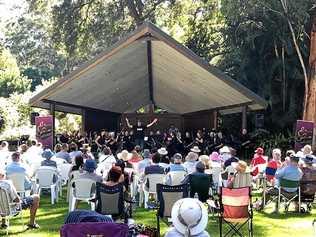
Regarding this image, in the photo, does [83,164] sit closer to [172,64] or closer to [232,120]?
[172,64]

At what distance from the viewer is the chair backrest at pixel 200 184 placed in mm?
8969

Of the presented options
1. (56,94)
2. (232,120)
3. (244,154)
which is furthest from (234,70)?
(56,94)

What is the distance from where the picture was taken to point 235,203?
7539 millimetres

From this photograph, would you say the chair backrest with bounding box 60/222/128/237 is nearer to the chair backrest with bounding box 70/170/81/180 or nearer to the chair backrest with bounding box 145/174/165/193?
the chair backrest with bounding box 70/170/81/180

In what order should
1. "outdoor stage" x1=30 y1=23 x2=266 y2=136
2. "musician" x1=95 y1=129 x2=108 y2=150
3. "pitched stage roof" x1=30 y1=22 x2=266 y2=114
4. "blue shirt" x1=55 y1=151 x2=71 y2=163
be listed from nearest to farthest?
1. "blue shirt" x1=55 y1=151 x2=71 y2=163
2. "pitched stage roof" x1=30 y1=22 x2=266 y2=114
3. "outdoor stage" x1=30 y1=23 x2=266 y2=136
4. "musician" x1=95 y1=129 x2=108 y2=150

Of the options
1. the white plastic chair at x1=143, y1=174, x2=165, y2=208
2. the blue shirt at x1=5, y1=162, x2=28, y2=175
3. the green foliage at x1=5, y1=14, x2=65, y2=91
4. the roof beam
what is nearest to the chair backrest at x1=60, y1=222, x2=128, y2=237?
the blue shirt at x1=5, y1=162, x2=28, y2=175

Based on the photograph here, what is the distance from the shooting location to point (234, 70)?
23641 millimetres

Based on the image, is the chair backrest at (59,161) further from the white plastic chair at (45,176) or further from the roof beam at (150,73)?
the roof beam at (150,73)

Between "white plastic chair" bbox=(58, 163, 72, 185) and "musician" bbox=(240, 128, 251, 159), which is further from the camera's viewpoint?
"musician" bbox=(240, 128, 251, 159)

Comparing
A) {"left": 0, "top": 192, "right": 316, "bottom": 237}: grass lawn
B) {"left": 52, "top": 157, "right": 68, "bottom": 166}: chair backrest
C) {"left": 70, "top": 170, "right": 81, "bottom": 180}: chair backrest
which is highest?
{"left": 52, "top": 157, "right": 68, "bottom": 166}: chair backrest

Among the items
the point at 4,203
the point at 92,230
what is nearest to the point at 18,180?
the point at 4,203

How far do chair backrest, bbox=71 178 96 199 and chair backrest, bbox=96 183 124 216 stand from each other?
4.48 ft

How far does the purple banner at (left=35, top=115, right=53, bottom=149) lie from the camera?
1828cm

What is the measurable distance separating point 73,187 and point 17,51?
172 ft
